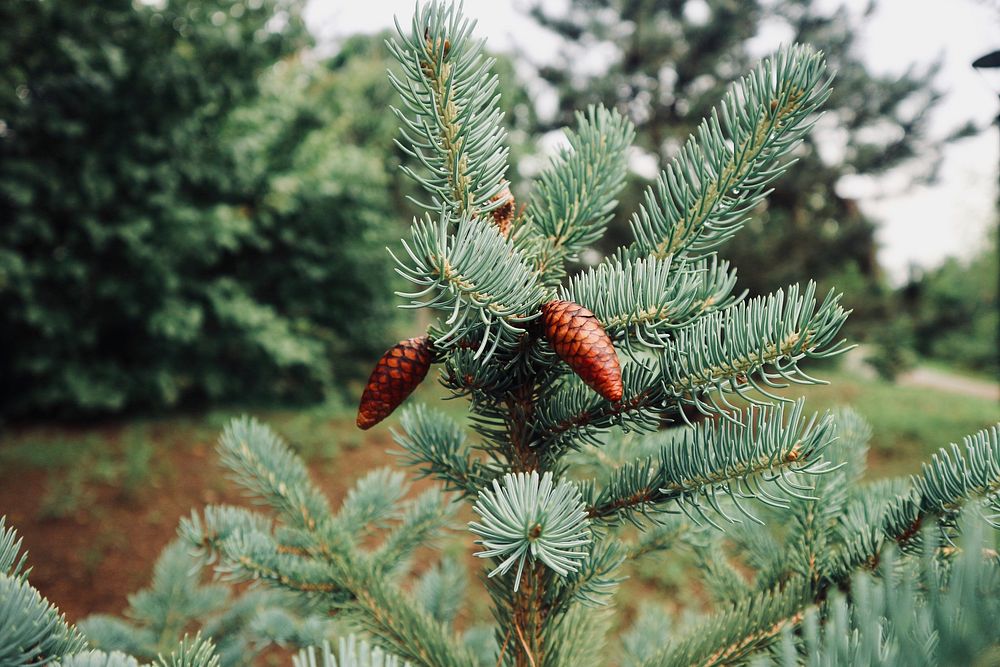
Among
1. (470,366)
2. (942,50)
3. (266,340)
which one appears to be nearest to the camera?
(470,366)

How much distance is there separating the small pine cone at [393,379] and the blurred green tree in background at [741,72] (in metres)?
5.95

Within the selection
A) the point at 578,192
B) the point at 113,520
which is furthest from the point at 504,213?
the point at 113,520

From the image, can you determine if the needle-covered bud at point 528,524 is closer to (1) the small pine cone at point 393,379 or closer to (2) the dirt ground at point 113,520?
(1) the small pine cone at point 393,379

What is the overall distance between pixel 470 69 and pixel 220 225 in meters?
5.20

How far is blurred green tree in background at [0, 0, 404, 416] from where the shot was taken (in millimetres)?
4344

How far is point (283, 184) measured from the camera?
5.62 meters

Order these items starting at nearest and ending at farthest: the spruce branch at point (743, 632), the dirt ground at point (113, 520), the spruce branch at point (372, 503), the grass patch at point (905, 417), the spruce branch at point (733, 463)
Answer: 1. the spruce branch at point (733, 463)
2. the spruce branch at point (743, 632)
3. the spruce branch at point (372, 503)
4. the dirt ground at point (113, 520)
5. the grass patch at point (905, 417)

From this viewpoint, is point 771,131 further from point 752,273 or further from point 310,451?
point 752,273

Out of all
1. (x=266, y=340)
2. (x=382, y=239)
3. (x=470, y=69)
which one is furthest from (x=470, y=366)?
(x=382, y=239)

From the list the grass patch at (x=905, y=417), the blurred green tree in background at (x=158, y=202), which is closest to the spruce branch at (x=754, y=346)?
the grass patch at (x=905, y=417)

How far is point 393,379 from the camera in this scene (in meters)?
0.64

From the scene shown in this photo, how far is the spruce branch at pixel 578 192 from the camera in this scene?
76 cm

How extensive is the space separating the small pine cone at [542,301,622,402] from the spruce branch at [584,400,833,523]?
142 mm

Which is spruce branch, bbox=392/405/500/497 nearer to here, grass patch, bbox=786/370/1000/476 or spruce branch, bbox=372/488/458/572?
spruce branch, bbox=372/488/458/572
